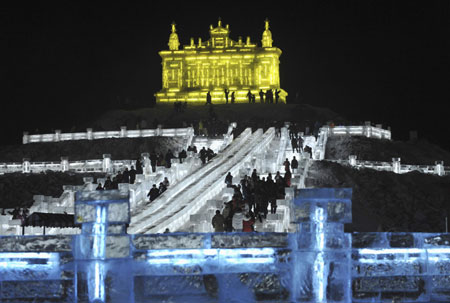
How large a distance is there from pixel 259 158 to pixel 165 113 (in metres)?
25.3

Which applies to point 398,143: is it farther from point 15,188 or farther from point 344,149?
point 15,188

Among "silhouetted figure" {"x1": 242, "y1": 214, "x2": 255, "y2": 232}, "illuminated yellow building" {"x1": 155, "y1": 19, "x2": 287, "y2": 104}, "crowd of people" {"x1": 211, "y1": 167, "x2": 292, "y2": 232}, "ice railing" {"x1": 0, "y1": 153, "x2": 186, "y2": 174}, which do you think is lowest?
"silhouetted figure" {"x1": 242, "y1": 214, "x2": 255, "y2": 232}

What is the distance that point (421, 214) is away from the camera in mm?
32656

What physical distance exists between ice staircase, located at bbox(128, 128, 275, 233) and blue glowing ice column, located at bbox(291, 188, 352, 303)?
1176 cm

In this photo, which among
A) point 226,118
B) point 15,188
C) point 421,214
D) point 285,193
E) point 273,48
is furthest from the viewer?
point 273,48

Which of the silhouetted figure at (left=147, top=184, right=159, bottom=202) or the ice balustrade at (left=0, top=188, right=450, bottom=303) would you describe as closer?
the ice balustrade at (left=0, top=188, right=450, bottom=303)

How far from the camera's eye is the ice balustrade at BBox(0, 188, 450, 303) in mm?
11547

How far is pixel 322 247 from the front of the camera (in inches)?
458

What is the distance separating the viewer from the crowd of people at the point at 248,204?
2078cm

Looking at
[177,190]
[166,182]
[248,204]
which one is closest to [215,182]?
[177,190]

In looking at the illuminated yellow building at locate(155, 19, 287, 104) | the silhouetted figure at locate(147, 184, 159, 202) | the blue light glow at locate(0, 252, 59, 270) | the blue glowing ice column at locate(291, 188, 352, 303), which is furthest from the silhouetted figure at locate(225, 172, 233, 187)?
the illuminated yellow building at locate(155, 19, 287, 104)

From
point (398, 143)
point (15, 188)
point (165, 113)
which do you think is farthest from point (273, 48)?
point (15, 188)

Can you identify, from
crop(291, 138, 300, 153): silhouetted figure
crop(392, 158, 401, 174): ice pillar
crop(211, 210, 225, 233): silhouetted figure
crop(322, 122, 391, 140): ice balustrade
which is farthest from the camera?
crop(322, 122, 391, 140): ice balustrade

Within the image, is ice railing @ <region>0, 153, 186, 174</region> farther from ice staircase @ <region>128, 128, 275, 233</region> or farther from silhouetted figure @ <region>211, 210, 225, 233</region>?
silhouetted figure @ <region>211, 210, 225, 233</region>
